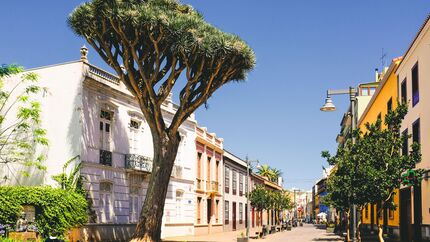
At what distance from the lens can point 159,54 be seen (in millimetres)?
22562

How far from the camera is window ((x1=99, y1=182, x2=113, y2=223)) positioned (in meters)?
27.2

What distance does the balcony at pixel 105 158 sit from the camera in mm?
27391

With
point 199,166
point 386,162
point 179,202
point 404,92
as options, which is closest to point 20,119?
point 179,202

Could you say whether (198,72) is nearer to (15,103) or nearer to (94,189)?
(94,189)

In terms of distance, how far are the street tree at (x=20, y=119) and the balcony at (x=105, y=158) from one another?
282 centimetres

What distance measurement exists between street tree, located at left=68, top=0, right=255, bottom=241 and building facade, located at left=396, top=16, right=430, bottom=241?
682cm

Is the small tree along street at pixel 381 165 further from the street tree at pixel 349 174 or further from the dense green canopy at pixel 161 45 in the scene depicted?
the dense green canopy at pixel 161 45

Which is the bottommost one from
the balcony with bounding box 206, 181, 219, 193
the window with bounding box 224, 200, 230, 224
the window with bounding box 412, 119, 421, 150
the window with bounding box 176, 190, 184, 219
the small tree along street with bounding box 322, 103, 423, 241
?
the window with bounding box 224, 200, 230, 224

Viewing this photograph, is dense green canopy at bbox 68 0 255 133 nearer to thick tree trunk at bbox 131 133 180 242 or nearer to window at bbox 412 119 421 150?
thick tree trunk at bbox 131 133 180 242

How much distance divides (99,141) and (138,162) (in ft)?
11.1

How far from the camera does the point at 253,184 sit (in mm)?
68125

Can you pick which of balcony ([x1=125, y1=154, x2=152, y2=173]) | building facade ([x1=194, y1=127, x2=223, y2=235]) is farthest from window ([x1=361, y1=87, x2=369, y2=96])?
balcony ([x1=125, y1=154, x2=152, y2=173])

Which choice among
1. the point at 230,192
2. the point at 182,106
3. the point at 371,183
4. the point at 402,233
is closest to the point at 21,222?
the point at 182,106

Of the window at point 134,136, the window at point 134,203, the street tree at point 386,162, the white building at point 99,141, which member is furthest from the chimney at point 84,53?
the street tree at point 386,162
